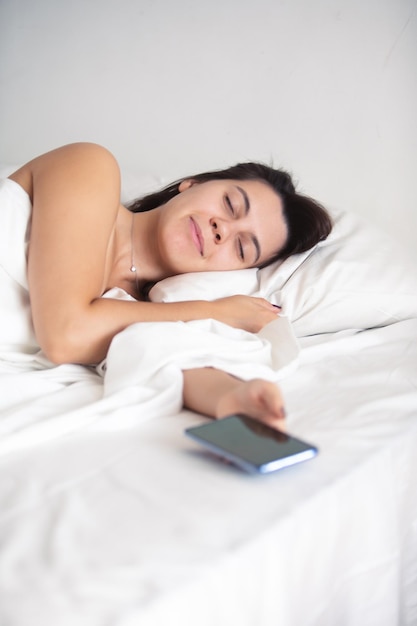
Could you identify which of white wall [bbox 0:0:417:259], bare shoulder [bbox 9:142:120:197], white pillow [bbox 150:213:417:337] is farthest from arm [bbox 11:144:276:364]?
white wall [bbox 0:0:417:259]

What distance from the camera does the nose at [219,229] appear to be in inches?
53.6

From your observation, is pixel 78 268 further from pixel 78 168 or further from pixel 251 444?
pixel 251 444

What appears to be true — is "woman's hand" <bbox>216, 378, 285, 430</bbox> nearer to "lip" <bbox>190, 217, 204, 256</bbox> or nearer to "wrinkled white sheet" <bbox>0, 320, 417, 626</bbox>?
"wrinkled white sheet" <bbox>0, 320, 417, 626</bbox>

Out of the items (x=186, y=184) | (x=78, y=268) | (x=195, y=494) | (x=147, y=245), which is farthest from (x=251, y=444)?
(x=186, y=184)

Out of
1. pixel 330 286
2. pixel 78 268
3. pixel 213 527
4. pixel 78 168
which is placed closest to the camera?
pixel 213 527

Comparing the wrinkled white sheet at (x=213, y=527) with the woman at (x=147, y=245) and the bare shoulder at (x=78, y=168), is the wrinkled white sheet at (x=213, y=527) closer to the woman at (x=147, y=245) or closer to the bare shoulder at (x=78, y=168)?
the woman at (x=147, y=245)

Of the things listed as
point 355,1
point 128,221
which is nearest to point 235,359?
point 128,221

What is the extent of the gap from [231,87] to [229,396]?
1342 millimetres

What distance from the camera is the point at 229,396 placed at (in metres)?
0.91

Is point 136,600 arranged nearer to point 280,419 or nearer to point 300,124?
point 280,419

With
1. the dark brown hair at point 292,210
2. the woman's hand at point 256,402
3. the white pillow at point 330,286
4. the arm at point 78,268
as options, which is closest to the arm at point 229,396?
the woman's hand at point 256,402

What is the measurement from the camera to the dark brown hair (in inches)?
60.7

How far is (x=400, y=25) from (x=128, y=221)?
3.02 ft

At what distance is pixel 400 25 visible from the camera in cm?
177
